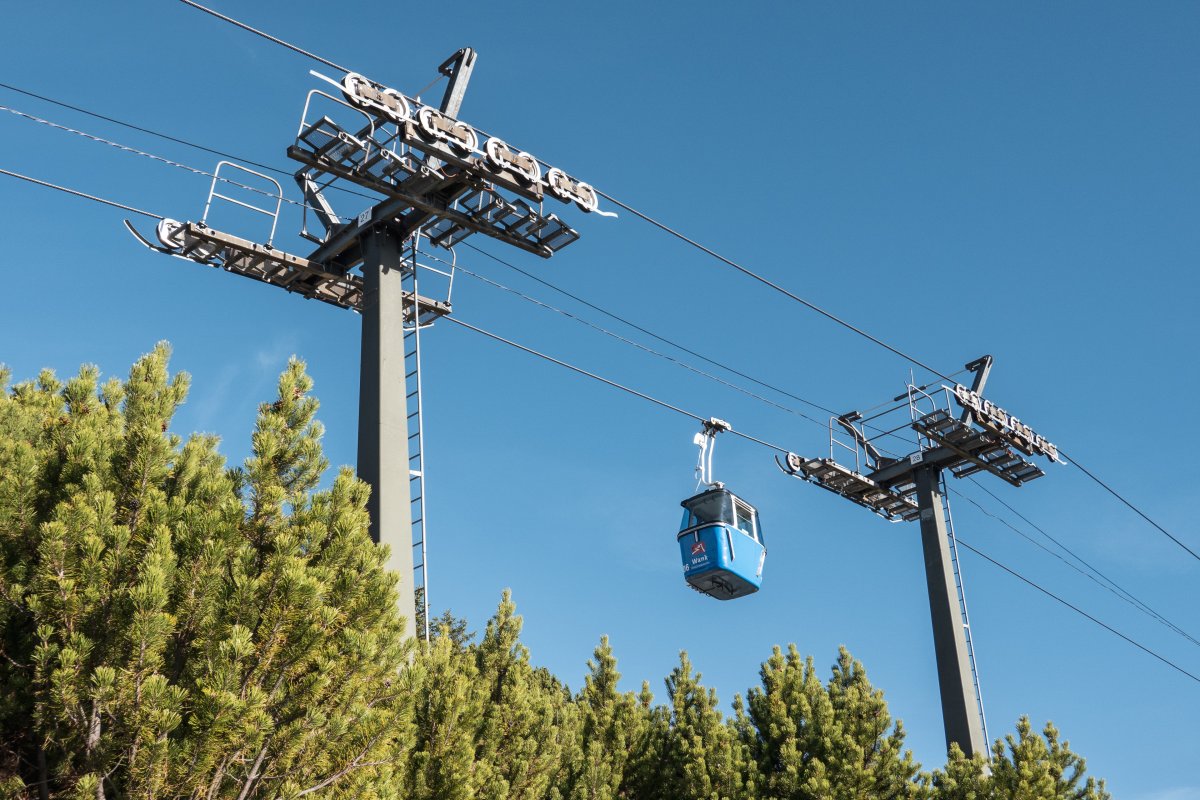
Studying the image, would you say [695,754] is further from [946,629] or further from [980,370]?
[980,370]

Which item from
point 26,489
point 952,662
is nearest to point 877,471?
point 952,662

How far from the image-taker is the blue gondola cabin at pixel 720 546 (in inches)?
813

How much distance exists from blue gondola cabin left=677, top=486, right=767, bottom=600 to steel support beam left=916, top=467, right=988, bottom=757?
4425 millimetres

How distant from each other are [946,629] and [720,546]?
5842 mm

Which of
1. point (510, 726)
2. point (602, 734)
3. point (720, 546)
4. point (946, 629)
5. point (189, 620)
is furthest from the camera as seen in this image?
point (946, 629)

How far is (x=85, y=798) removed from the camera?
7.39 metres

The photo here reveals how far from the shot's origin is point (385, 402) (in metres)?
13.2

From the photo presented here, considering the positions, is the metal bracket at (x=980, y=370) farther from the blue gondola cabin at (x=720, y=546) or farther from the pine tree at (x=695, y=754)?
the pine tree at (x=695, y=754)

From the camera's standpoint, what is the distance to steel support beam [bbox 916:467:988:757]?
2234cm

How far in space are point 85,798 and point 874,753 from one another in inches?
467

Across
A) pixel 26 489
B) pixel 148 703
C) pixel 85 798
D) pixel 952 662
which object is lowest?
pixel 85 798

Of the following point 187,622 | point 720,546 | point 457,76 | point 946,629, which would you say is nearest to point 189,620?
point 187,622

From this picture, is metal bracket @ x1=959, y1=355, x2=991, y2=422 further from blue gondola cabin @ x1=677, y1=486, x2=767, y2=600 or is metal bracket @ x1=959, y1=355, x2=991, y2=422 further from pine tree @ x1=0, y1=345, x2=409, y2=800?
pine tree @ x1=0, y1=345, x2=409, y2=800

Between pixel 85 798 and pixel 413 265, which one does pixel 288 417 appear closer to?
pixel 85 798
